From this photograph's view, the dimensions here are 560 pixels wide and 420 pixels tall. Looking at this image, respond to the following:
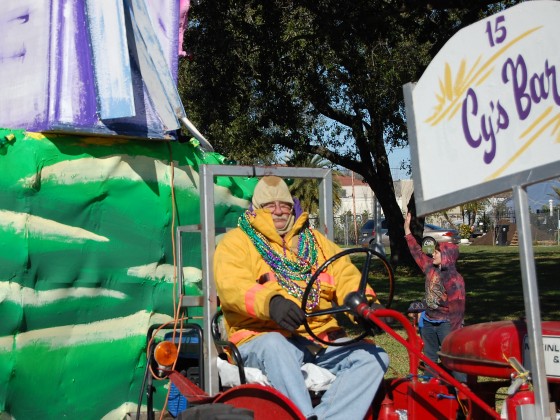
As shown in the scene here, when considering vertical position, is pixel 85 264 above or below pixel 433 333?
above

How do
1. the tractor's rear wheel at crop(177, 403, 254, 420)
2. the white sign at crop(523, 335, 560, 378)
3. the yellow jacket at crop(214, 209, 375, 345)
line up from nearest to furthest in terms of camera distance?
1. the white sign at crop(523, 335, 560, 378)
2. the tractor's rear wheel at crop(177, 403, 254, 420)
3. the yellow jacket at crop(214, 209, 375, 345)

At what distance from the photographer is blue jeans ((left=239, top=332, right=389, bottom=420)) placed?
13.2 feet

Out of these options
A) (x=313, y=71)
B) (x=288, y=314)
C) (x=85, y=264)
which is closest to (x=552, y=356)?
(x=288, y=314)

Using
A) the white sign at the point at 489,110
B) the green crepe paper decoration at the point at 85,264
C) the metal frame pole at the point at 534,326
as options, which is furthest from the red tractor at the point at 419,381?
the green crepe paper decoration at the point at 85,264

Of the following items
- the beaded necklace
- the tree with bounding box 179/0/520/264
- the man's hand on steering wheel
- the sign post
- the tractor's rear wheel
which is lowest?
the tractor's rear wheel

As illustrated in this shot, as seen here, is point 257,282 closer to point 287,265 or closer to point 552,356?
point 287,265

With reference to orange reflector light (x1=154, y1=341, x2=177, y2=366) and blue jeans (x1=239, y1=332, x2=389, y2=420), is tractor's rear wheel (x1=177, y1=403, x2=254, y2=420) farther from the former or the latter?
orange reflector light (x1=154, y1=341, x2=177, y2=366)

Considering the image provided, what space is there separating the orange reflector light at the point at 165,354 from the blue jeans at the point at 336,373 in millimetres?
501

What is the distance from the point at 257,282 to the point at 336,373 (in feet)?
2.09

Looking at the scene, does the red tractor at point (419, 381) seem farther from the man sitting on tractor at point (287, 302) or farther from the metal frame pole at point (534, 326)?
the metal frame pole at point (534, 326)

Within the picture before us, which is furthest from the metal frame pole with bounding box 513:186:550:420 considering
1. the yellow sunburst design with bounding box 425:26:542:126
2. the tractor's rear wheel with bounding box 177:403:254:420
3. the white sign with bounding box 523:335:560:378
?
the tractor's rear wheel with bounding box 177:403:254:420

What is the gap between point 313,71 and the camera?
1742cm

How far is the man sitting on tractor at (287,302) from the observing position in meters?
4.03

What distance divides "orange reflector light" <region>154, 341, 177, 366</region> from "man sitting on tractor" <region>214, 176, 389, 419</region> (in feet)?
1.09
